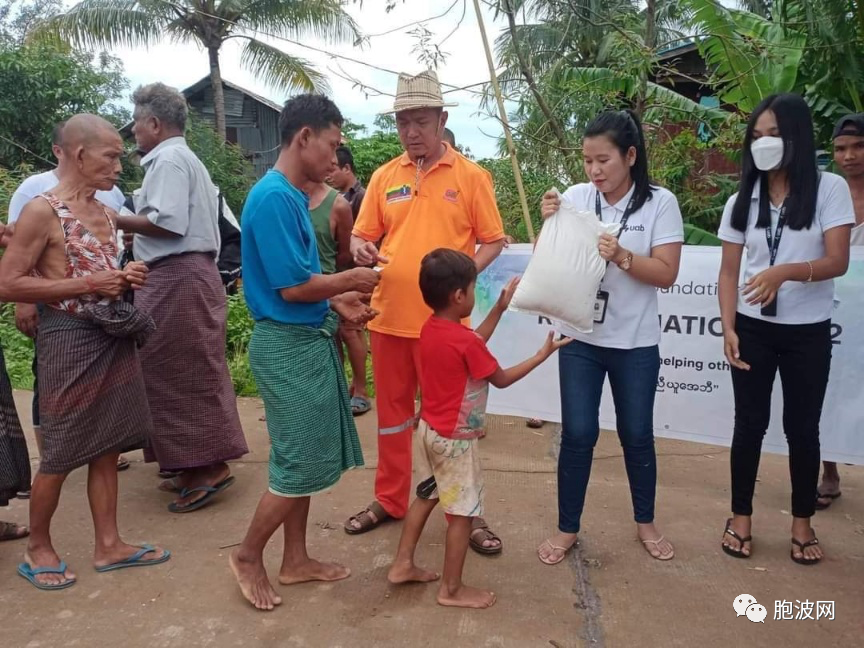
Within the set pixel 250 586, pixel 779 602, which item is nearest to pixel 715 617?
pixel 779 602

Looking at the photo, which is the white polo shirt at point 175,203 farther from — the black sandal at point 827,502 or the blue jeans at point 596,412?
the black sandal at point 827,502

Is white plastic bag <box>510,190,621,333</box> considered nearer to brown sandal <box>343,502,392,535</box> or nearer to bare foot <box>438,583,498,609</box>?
bare foot <box>438,583,498,609</box>

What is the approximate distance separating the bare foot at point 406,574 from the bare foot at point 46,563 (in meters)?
1.31

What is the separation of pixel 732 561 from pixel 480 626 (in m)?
1.24

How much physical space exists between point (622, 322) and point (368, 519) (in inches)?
58.9

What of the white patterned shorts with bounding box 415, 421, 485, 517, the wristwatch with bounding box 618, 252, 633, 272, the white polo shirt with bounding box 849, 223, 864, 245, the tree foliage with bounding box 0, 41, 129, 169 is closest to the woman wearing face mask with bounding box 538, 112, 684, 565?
the wristwatch with bounding box 618, 252, 633, 272

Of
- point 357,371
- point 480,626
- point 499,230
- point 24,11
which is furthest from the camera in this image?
point 24,11

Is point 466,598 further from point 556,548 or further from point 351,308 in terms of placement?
point 351,308

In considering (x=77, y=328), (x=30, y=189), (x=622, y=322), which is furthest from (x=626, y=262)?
(x=30, y=189)

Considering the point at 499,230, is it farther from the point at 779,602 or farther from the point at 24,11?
the point at 24,11

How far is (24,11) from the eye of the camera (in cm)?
2639

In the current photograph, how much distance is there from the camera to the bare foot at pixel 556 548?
3.10m

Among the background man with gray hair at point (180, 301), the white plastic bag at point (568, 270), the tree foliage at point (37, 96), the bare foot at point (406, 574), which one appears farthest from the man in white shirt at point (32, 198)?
the tree foliage at point (37, 96)

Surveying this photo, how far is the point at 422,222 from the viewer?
3.18 meters
